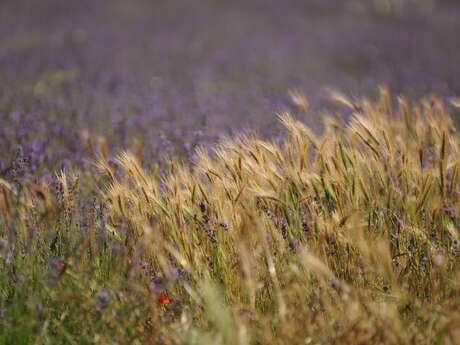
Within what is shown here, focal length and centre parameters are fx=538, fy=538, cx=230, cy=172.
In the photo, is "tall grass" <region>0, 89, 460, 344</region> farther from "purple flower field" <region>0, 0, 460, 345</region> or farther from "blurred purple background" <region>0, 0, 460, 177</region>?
"blurred purple background" <region>0, 0, 460, 177</region>

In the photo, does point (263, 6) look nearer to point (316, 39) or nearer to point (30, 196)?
point (316, 39)

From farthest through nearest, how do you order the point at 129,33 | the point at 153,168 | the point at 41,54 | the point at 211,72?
the point at 129,33, the point at 41,54, the point at 211,72, the point at 153,168

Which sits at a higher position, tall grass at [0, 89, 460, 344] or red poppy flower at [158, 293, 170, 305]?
tall grass at [0, 89, 460, 344]

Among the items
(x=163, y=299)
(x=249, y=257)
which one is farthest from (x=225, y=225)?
(x=163, y=299)

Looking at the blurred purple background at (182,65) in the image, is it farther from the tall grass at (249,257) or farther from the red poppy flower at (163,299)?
the red poppy flower at (163,299)

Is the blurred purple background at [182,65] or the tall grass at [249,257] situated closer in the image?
the tall grass at [249,257]

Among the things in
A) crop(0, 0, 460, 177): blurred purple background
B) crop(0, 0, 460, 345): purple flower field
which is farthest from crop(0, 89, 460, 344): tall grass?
crop(0, 0, 460, 177): blurred purple background

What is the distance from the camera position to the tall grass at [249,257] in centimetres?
218

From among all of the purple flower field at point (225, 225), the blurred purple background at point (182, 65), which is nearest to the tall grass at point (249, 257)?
the purple flower field at point (225, 225)

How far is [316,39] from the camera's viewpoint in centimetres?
1058

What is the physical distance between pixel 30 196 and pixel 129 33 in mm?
7959

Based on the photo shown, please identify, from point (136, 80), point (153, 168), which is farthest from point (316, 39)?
point (153, 168)

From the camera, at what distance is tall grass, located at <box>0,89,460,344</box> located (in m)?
2.18

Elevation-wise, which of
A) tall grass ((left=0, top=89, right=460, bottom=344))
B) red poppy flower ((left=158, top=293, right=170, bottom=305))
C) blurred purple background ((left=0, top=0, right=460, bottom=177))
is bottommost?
blurred purple background ((left=0, top=0, right=460, bottom=177))
